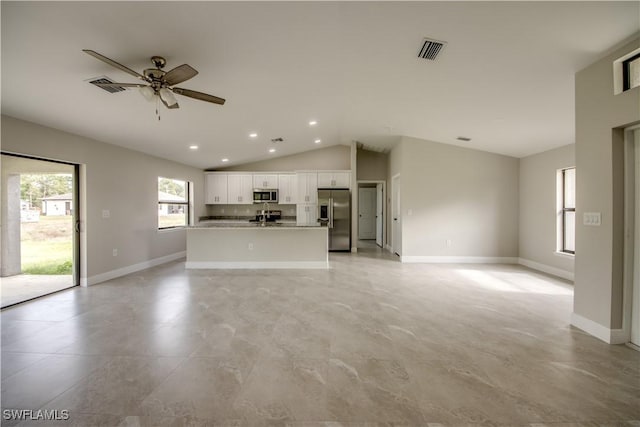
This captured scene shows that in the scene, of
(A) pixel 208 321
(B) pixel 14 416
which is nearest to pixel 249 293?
(A) pixel 208 321

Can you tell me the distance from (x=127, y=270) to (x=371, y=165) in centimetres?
656

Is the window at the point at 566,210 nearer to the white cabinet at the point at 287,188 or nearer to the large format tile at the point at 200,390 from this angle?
the large format tile at the point at 200,390

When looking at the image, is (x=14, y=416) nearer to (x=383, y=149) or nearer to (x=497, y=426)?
(x=497, y=426)

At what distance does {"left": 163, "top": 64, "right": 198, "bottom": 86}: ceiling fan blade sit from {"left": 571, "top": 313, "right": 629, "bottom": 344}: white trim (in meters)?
4.30

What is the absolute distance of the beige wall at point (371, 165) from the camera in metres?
8.12

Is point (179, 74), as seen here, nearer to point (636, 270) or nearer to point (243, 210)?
point (636, 270)

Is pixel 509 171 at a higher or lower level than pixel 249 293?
higher

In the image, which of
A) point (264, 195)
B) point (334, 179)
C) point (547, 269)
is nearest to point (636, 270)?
point (547, 269)

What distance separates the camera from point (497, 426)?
1518 millimetres

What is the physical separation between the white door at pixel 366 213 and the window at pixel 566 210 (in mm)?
5850

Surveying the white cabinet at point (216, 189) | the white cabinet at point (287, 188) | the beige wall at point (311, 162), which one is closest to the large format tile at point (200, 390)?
the white cabinet at point (287, 188)

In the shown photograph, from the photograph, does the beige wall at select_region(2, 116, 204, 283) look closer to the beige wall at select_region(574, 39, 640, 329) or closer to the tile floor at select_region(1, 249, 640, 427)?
the tile floor at select_region(1, 249, 640, 427)

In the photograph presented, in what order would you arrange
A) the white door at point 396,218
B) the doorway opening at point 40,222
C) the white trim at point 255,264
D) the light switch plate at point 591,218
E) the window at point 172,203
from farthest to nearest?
the white door at point 396,218 < the window at point 172,203 < the white trim at point 255,264 < the doorway opening at point 40,222 < the light switch plate at point 591,218

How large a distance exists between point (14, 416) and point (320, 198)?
639 cm
